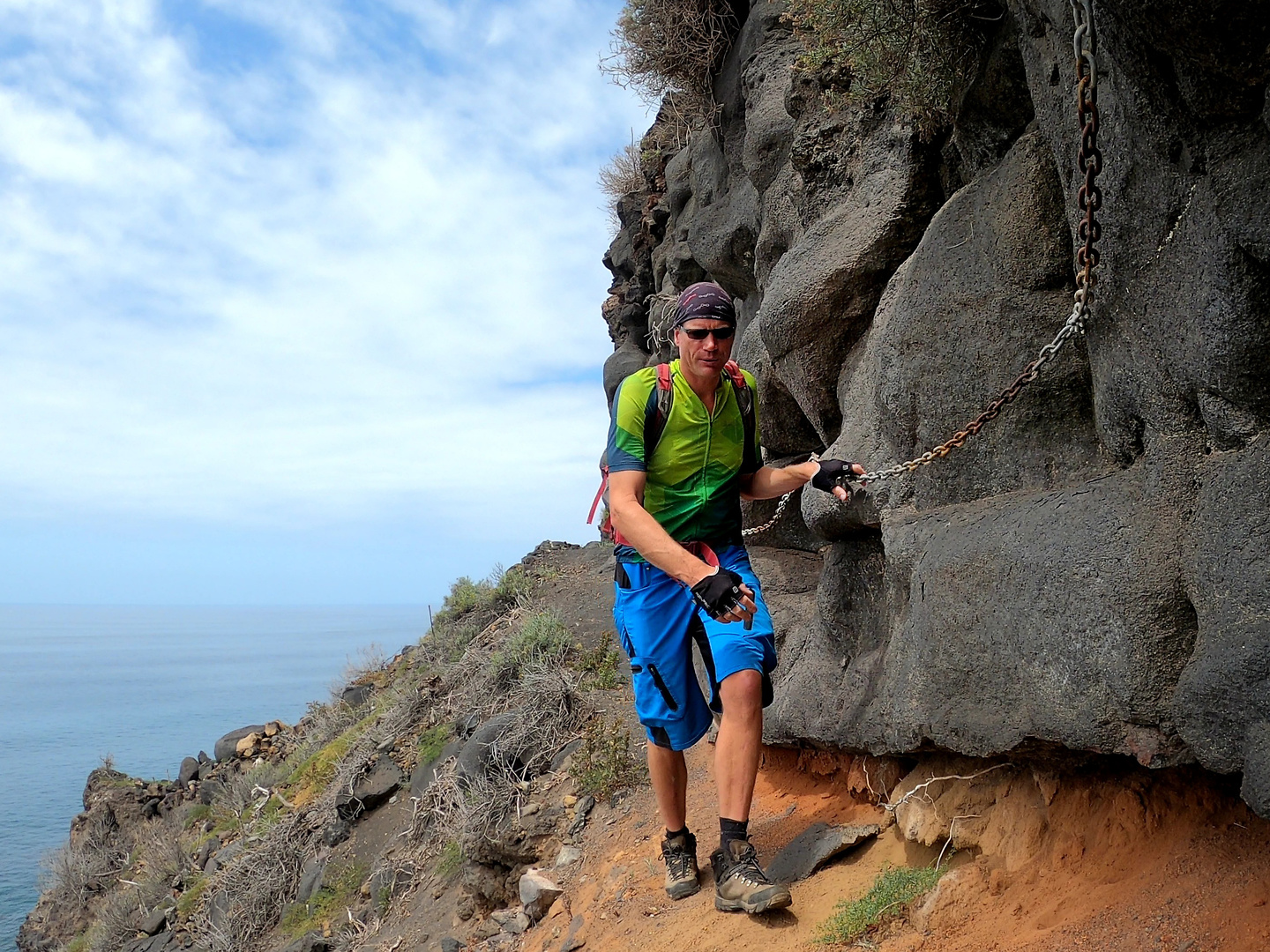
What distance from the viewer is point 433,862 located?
303 inches

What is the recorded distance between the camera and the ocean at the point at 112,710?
35000 mm

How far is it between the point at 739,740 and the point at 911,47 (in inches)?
133

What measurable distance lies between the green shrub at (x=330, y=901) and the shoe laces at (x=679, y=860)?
4.78 m

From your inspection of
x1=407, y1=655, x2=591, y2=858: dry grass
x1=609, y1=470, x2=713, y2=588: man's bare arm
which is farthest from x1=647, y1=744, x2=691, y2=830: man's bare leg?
x1=407, y1=655, x2=591, y2=858: dry grass

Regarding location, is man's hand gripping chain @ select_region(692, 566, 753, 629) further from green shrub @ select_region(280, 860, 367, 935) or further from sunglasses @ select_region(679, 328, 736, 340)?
green shrub @ select_region(280, 860, 367, 935)

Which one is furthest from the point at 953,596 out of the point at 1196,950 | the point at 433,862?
the point at 433,862

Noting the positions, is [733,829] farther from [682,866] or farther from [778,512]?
[778,512]

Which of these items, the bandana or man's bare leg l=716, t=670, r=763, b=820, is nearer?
man's bare leg l=716, t=670, r=763, b=820

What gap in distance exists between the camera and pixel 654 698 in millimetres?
4262

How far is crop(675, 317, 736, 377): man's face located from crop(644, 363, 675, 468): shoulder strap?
0.42 ft

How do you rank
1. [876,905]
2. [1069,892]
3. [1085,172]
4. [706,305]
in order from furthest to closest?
[706,305] < [876,905] < [1069,892] < [1085,172]

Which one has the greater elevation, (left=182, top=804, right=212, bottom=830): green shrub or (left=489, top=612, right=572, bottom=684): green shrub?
(left=489, top=612, right=572, bottom=684): green shrub

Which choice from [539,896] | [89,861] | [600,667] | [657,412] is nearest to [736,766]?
[657,412]

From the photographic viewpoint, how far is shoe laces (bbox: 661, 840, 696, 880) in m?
4.41
